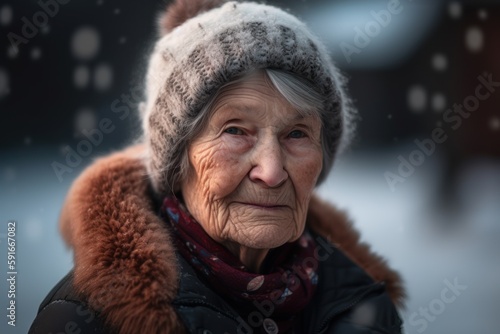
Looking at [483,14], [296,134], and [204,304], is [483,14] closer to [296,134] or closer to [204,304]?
[296,134]

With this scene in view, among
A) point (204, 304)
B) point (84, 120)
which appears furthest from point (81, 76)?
point (204, 304)

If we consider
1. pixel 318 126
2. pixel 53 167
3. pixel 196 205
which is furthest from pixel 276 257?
pixel 53 167

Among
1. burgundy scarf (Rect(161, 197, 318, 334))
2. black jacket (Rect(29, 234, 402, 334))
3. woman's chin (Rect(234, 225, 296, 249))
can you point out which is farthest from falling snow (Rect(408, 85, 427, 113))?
woman's chin (Rect(234, 225, 296, 249))

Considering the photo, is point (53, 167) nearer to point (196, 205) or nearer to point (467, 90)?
point (196, 205)

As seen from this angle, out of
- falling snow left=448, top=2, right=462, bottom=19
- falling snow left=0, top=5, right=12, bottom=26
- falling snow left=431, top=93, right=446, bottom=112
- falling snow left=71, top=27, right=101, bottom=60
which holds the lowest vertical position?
falling snow left=431, top=93, right=446, bottom=112

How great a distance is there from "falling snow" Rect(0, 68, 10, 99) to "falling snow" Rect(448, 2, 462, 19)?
9.97ft

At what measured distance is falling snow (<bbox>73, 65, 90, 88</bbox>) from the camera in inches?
138

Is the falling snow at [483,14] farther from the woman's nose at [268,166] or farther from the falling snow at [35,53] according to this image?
the woman's nose at [268,166]

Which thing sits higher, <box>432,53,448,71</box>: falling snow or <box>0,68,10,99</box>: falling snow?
<box>0,68,10,99</box>: falling snow

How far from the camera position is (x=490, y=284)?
4.22 meters

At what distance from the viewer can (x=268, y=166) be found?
1.71m

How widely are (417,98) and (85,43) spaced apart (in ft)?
7.77

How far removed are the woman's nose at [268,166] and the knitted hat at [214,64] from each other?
229 mm

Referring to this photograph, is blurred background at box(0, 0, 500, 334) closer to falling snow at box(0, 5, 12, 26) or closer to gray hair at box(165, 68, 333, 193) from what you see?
falling snow at box(0, 5, 12, 26)
